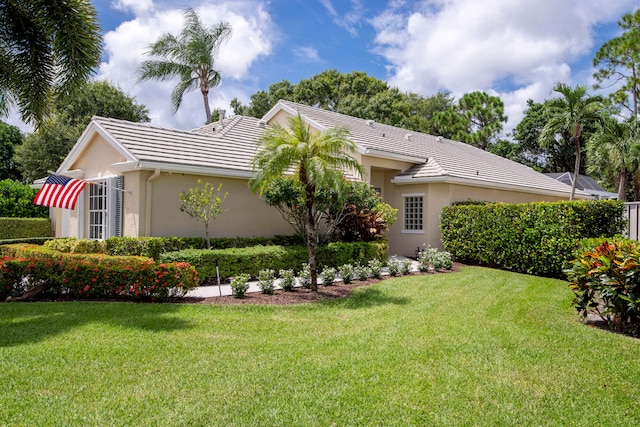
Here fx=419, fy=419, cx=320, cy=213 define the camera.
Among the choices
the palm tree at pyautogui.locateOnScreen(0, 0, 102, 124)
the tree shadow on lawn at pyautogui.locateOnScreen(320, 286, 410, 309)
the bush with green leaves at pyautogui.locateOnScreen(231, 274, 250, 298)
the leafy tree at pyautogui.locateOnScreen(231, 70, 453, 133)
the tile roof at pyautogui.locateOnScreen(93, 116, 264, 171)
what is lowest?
the tree shadow on lawn at pyautogui.locateOnScreen(320, 286, 410, 309)

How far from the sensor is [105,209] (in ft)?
44.6

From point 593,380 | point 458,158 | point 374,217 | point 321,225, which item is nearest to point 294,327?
point 593,380

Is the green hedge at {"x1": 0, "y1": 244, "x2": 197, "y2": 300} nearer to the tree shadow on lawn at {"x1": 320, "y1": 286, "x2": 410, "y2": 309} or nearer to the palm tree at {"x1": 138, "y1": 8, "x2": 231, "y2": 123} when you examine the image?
the tree shadow on lawn at {"x1": 320, "y1": 286, "x2": 410, "y2": 309}

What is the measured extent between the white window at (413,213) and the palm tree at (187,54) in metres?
17.2

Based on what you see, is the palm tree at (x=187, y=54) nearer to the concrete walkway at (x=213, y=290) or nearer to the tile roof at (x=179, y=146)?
the tile roof at (x=179, y=146)

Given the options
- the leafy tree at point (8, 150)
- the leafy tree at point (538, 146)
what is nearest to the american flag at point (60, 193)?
the leafy tree at point (8, 150)

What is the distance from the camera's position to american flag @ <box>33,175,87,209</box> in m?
12.4

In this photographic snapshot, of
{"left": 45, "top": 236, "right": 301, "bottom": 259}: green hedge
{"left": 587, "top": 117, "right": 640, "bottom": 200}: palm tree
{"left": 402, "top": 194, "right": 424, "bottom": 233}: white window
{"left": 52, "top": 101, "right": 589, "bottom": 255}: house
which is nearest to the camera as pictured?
{"left": 45, "top": 236, "right": 301, "bottom": 259}: green hedge

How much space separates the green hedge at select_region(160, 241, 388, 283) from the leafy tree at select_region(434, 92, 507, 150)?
33.2 metres

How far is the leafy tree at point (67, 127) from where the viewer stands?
32156 millimetres

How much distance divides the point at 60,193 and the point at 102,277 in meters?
4.82

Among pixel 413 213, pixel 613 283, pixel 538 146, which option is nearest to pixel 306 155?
pixel 613 283

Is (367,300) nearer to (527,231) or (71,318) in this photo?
(71,318)

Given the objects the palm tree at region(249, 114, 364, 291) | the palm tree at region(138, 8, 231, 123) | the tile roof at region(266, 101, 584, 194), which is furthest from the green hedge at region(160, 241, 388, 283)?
the palm tree at region(138, 8, 231, 123)
